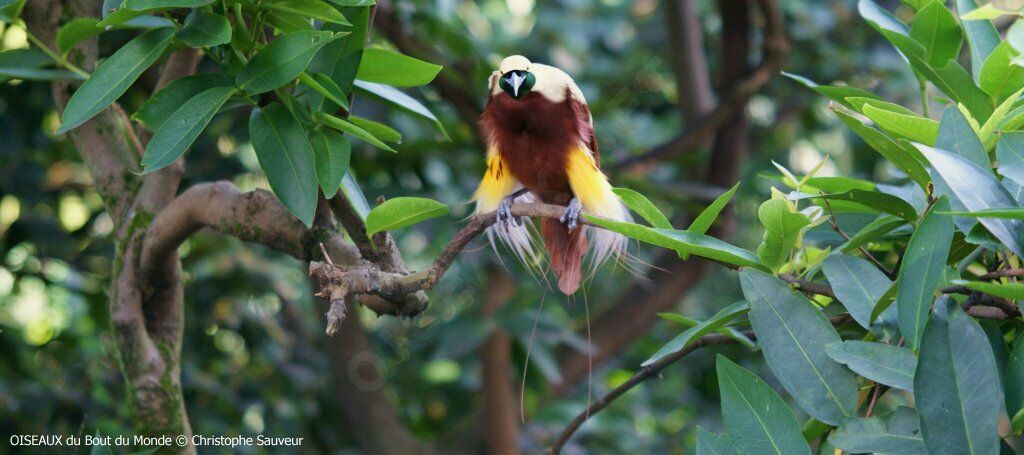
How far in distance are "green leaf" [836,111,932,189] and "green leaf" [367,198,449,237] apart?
17.8 inches

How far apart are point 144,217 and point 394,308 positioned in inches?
19.2

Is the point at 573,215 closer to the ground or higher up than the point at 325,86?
closer to the ground

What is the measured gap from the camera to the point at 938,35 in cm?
121

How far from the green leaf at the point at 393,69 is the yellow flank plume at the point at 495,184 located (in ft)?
1.77

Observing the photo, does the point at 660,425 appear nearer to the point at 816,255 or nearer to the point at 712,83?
the point at 712,83

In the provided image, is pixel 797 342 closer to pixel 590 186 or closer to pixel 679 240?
pixel 679 240

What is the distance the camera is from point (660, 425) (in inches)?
149

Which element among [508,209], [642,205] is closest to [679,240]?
[642,205]

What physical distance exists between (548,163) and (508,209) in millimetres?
324

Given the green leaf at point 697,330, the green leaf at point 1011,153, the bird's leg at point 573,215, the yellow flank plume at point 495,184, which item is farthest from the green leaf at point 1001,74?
the yellow flank plume at point 495,184

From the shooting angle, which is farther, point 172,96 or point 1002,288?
point 172,96

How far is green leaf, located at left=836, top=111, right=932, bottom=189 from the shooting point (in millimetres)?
982

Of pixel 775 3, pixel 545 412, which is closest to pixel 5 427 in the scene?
pixel 545 412

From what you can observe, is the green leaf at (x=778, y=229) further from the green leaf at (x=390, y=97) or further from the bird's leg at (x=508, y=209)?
the green leaf at (x=390, y=97)
